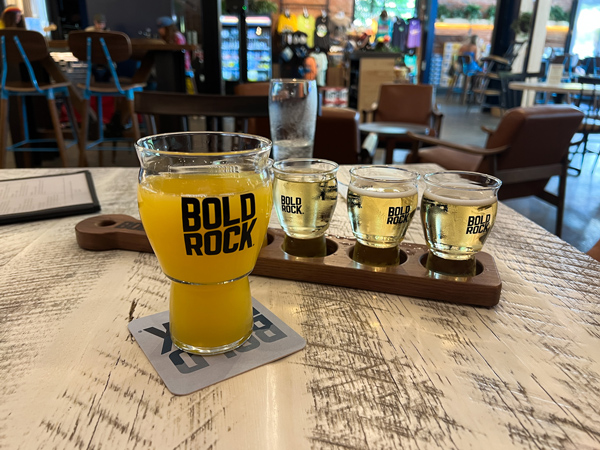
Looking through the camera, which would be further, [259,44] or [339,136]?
[259,44]

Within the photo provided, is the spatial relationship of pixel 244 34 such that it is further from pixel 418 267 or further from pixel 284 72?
pixel 418 267

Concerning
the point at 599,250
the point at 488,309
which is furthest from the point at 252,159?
the point at 599,250

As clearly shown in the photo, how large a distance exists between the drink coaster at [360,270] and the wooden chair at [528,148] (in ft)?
6.68

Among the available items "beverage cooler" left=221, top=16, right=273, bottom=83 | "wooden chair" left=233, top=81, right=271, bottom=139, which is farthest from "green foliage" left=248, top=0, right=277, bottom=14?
"wooden chair" left=233, top=81, right=271, bottom=139

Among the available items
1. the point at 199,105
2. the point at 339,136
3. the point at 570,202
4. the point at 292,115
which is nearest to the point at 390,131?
the point at 339,136

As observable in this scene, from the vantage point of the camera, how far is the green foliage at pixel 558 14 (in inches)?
388

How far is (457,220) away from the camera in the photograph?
60 centimetres

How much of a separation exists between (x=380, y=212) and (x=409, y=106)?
420 centimetres

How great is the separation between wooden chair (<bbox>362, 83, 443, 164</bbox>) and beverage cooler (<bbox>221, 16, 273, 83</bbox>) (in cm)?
459

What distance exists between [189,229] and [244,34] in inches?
345

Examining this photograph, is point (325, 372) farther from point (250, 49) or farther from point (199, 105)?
point (250, 49)

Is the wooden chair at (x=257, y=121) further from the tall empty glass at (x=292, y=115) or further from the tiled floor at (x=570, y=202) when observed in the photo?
the tiled floor at (x=570, y=202)

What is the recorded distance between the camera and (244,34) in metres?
8.38

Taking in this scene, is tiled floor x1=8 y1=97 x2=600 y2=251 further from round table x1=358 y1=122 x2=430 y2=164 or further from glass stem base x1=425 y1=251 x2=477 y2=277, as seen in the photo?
glass stem base x1=425 y1=251 x2=477 y2=277
